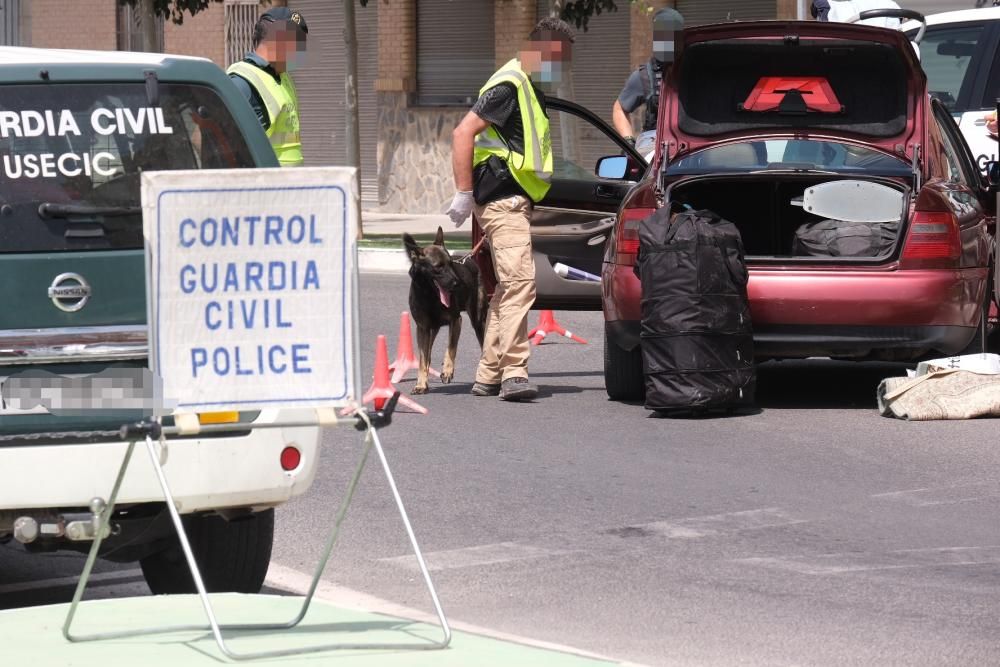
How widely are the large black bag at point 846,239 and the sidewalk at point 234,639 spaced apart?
540 cm

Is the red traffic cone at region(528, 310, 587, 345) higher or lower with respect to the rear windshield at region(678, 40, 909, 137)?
lower

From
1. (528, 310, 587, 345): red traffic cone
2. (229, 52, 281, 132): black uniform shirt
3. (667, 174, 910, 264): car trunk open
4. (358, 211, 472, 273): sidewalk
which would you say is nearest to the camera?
(229, 52, 281, 132): black uniform shirt

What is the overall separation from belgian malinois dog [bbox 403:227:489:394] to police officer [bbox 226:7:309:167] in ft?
4.24

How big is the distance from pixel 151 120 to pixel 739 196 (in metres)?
5.90

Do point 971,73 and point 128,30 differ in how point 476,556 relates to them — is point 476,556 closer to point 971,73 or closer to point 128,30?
point 971,73

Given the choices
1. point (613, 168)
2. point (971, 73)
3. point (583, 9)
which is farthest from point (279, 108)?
point (583, 9)

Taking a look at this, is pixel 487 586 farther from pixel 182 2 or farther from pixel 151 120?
pixel 182 2

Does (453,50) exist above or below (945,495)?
above

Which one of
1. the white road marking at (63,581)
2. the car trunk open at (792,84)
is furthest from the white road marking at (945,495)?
the white road marking at (63,581)

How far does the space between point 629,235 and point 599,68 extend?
1810 centimetres

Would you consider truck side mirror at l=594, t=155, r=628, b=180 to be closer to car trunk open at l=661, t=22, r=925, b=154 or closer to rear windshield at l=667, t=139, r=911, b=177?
car trunk open at l=661, t=22, r=925, b=154

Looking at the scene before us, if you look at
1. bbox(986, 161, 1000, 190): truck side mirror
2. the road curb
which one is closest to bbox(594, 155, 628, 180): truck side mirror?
bbox(986, 161, 1000, 190): truck side mirror

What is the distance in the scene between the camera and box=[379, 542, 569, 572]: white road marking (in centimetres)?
686

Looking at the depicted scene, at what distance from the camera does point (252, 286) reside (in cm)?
498
